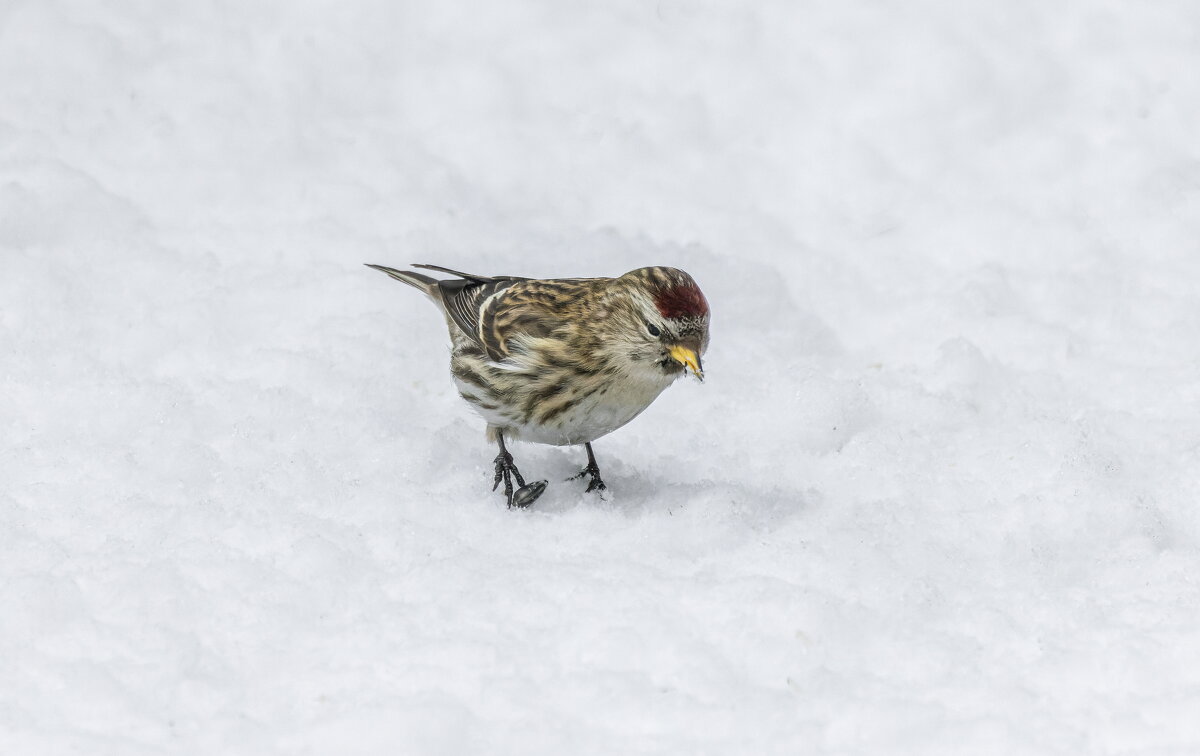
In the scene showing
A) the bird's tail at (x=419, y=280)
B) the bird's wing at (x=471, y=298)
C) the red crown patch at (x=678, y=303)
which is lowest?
the red crown patch at (x=678, y=303)

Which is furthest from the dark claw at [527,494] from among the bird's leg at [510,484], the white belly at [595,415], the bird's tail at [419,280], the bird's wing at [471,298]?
the bird's tail at [419,280]

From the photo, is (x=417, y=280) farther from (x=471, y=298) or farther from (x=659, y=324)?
(x=659, y=324)

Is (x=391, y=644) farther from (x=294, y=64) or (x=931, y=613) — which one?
(x=294, y=64)

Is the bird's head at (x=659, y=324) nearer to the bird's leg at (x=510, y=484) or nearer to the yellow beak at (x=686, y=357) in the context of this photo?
the yellow beak at (x=686, y=357)

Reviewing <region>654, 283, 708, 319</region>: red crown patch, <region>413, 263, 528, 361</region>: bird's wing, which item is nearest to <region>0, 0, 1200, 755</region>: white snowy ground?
<region>413, 263, 528, 361</region>: bird's wing

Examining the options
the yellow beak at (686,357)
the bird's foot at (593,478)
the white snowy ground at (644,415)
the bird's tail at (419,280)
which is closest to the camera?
the white snowy ground at (644,415)

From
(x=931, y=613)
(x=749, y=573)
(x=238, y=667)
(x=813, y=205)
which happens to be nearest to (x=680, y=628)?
(x=749, y=573)

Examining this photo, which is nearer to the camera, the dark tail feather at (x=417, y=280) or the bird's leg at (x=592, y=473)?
the bird's leg at (x=592, y=473)
